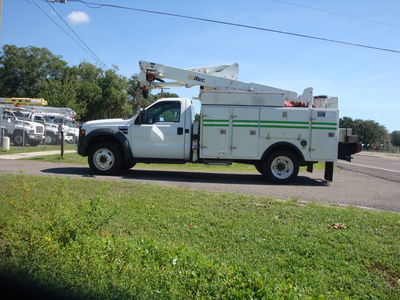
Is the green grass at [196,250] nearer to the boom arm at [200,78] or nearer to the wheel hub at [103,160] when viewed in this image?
the wheel hub at [103,160]

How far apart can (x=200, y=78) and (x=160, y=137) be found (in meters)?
2.48

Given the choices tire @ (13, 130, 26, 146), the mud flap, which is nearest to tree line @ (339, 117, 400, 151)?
tire @ (13, 130, 26, 146)

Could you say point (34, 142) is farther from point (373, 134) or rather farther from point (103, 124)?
point (373, 134)

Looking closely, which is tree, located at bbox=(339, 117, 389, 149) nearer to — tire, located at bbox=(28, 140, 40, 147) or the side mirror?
tire, located at bbox=(28, 140, 40, 147)

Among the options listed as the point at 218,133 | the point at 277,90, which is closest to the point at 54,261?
the point at 218,133

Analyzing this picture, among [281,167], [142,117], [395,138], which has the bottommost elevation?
[281,167]

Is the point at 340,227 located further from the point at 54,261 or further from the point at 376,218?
the point at 54,261

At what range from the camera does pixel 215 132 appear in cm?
1022

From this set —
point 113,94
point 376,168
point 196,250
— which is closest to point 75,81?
point 113,94

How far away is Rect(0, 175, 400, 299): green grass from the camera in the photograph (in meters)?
3.20

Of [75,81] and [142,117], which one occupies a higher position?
[75,81]

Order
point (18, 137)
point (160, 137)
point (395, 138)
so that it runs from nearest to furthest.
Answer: point (160, 137), point (18, 137), point (395, 138)

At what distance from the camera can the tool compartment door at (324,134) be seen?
10008mm

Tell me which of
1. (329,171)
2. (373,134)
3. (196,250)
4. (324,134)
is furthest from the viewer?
Answer: (373,134)
